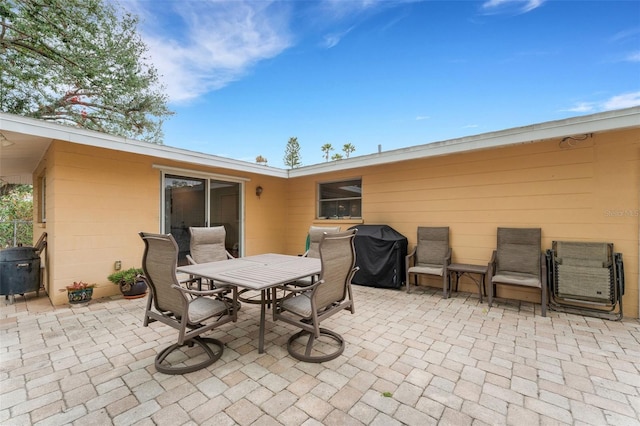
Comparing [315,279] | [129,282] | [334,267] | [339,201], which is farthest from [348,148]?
[334,267]

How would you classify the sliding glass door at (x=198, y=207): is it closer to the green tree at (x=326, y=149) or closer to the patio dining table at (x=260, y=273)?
the patio dining table at (x=260, y=273)

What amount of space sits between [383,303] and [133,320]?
11.2 ft

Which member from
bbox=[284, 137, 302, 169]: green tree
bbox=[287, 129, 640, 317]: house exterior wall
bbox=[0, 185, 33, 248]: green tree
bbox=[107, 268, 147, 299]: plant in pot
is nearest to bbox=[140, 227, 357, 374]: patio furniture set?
bbox=[107, 268, 147, 299]: plant in pot

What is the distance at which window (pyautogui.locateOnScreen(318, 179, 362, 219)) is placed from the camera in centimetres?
623

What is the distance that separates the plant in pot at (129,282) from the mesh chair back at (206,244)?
1.25 m

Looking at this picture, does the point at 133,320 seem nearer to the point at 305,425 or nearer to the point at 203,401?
the point at 203,401

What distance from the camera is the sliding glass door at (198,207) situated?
5180 mm

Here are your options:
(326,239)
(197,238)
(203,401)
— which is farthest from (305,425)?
(197,238)

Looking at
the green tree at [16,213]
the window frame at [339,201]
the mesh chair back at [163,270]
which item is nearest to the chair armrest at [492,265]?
the window frame at [339,201]

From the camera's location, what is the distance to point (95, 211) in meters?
4.25

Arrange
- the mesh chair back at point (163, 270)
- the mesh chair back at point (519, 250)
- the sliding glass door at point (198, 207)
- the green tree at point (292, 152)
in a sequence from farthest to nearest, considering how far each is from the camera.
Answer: the green tree at point (292, 152), the sliding glass door at point (198, 207), the mesh chair back at point (519, 250), the mesh chair back at point (163, 270)

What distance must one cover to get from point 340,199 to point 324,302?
14.2ft

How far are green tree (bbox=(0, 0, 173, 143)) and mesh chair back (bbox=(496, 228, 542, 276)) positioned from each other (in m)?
9.57

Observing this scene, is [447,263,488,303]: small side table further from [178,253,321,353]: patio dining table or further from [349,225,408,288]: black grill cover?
[178,253,321,353]: patio dining table
